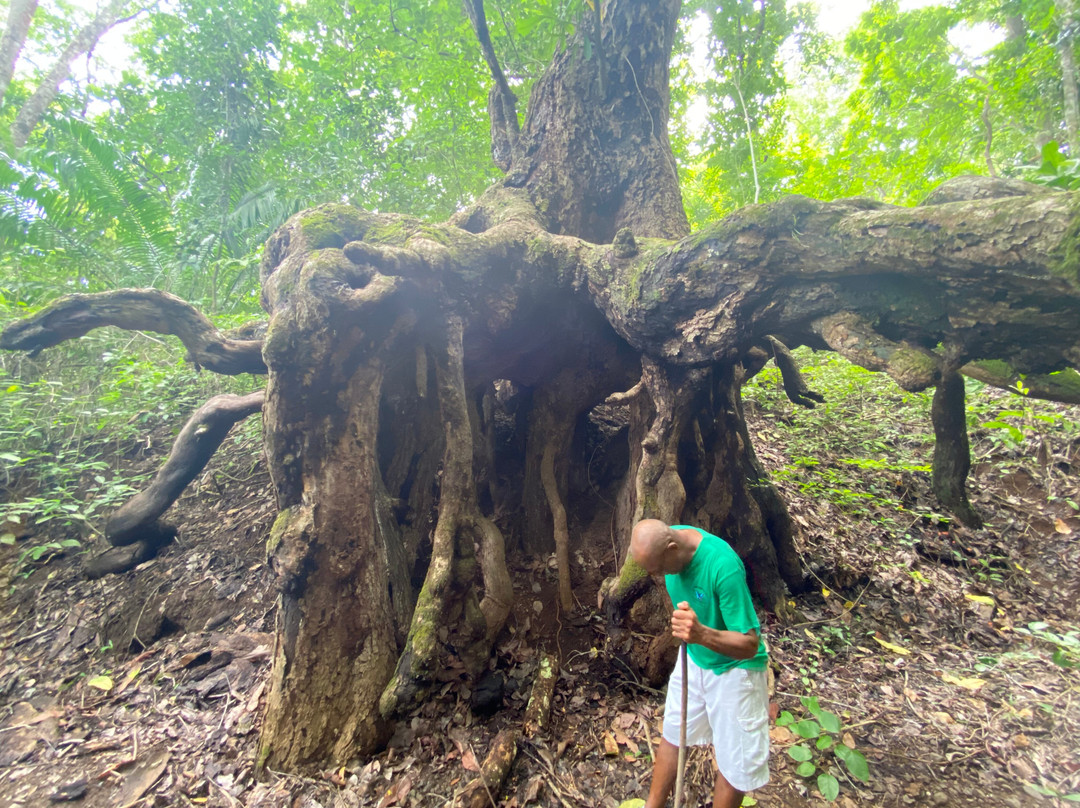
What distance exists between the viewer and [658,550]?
2.20 metres

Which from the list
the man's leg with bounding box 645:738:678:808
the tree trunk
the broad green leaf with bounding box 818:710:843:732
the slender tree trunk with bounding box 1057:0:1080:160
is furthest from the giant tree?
the slender tree trunk with bounding box 1057:0:1080:160

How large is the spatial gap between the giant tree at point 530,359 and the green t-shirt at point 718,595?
1306mm

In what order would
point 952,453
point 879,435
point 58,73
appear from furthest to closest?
point 58,73, point 879,435, point 952,453

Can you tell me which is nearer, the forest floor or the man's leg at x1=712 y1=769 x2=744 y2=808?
the man's leg at x1=712 y1=769 x2=744 y2=808

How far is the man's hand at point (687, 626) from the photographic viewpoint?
6.75 feet

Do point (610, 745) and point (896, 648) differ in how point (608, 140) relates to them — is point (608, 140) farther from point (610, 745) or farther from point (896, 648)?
point (610, 745)

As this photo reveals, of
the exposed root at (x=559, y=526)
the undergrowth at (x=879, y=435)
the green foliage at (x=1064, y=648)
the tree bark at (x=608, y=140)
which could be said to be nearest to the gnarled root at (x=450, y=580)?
the exposed root at (x=559, y=526)

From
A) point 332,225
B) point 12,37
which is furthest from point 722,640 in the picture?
point 12,37

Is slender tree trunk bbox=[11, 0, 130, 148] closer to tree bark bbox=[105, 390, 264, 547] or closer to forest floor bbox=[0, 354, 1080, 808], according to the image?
forest floor bbox=[0, 354, 1080, 808]

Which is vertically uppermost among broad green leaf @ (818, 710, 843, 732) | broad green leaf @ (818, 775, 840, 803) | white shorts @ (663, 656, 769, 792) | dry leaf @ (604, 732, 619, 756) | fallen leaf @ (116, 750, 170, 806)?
white shorts @ (663, 656, 769, 792)

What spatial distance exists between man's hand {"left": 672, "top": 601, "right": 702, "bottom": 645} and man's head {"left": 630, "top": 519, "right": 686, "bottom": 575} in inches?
7.7

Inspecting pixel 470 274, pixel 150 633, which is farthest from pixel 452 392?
pixel 150 633

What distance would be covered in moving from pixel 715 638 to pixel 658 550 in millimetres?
430

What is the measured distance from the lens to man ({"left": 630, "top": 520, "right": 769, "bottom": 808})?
2.09 meters
